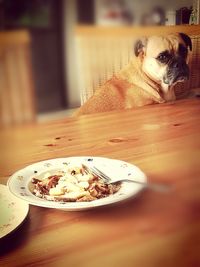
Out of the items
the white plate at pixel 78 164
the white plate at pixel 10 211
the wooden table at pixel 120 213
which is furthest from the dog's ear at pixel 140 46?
the white plate at pixel 10 211

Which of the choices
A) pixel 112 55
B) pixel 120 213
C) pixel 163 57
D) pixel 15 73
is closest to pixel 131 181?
pixel 120 213

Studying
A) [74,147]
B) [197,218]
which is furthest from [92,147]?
[197,218]

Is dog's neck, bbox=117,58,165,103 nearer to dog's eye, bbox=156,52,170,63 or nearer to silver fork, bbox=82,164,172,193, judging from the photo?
dog's eye, bbox=156,52,170,63

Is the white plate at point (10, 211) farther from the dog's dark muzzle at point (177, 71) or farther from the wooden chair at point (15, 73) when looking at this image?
the dog's dark muzzle at point (177, 71)

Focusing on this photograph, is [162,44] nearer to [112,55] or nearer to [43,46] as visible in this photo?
[112,55]

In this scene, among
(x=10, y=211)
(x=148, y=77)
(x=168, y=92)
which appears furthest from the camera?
(x=148, y=77)

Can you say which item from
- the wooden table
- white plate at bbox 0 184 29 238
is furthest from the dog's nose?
white plate at bbox 0 184 29 238

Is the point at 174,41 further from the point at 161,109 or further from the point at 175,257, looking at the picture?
the point at 175,257
